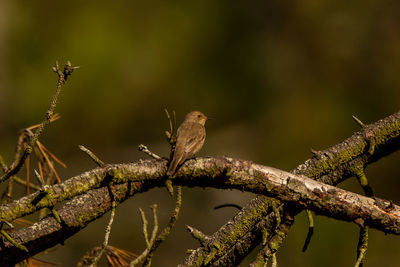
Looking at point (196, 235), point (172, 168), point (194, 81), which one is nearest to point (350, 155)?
point (196, 235)

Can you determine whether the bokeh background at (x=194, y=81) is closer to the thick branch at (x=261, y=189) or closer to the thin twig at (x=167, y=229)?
the thick branch at (x=261, y=189)

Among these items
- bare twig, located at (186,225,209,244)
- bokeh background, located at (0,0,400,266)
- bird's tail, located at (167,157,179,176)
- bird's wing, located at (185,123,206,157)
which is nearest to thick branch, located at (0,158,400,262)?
bird's tail, located at (167,157,179,176)

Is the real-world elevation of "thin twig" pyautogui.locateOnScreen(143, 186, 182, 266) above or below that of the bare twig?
below

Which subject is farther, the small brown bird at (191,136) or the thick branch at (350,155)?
the small brown bird at (191,136)

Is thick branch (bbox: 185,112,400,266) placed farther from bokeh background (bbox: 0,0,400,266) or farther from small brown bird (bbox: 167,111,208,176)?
bokeh background (bbox: 0,0,400,266)

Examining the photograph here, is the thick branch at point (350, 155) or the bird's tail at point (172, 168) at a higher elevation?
the thick branch at point (350, 155)

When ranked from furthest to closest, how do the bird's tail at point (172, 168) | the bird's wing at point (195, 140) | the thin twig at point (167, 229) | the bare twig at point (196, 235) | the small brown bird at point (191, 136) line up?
the bird's wing at point (195, 140) → the small brown bird at point (191, 136) → the bare twig at point (196, 235) → the bird's tail at point (172, 168) → the thin twig at point (167, 229)

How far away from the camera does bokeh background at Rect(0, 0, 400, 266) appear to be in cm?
862

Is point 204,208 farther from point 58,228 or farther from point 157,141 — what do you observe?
point 58,228

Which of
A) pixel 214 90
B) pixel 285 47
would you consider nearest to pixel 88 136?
pixel 214 90

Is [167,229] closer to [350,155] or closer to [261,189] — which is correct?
[261,189]

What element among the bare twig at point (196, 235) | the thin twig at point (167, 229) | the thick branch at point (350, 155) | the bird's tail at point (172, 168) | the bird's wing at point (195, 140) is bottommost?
the thin twig at point (167, 229)

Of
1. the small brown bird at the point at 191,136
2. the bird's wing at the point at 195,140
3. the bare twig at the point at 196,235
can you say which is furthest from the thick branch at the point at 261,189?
the bird's wing at the point at 195,140

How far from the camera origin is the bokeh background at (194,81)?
8.62 meters
